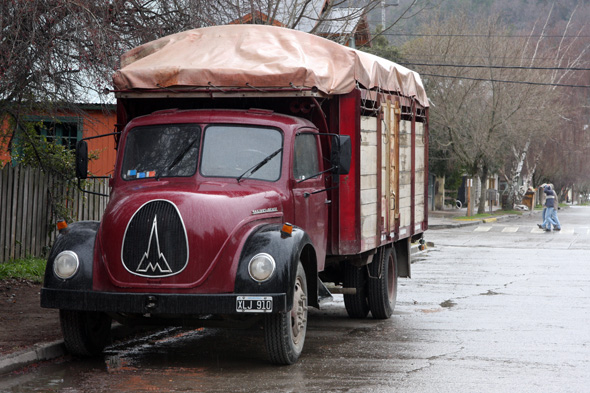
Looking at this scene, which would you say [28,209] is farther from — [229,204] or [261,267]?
[261,267]

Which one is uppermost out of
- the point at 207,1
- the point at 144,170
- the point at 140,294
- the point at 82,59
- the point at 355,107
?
the point at 207,1

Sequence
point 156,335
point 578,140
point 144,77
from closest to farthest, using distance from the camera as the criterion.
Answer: point 144,77
point 156,335
point 578,140

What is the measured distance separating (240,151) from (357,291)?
327cm

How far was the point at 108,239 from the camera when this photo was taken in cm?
795

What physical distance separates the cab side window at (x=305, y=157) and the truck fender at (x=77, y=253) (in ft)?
6.79

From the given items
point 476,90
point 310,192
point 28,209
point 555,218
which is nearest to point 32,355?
point 310,192

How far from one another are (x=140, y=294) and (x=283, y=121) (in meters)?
2.43

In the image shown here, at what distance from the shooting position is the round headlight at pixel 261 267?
7.70m

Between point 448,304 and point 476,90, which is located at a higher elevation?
point 476,90

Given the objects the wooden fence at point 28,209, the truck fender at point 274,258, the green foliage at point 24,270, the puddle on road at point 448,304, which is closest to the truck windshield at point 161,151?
the truck fender at point 274,258

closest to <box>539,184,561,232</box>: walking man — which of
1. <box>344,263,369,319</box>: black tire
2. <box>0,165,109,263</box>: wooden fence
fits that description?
<box>0,165,109,263</box>: wooden fence

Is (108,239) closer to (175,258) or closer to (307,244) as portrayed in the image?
(175,258)

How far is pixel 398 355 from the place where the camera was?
29.6 ft

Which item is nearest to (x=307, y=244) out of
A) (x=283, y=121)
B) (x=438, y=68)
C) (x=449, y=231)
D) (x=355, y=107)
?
(x=283, y=121)
